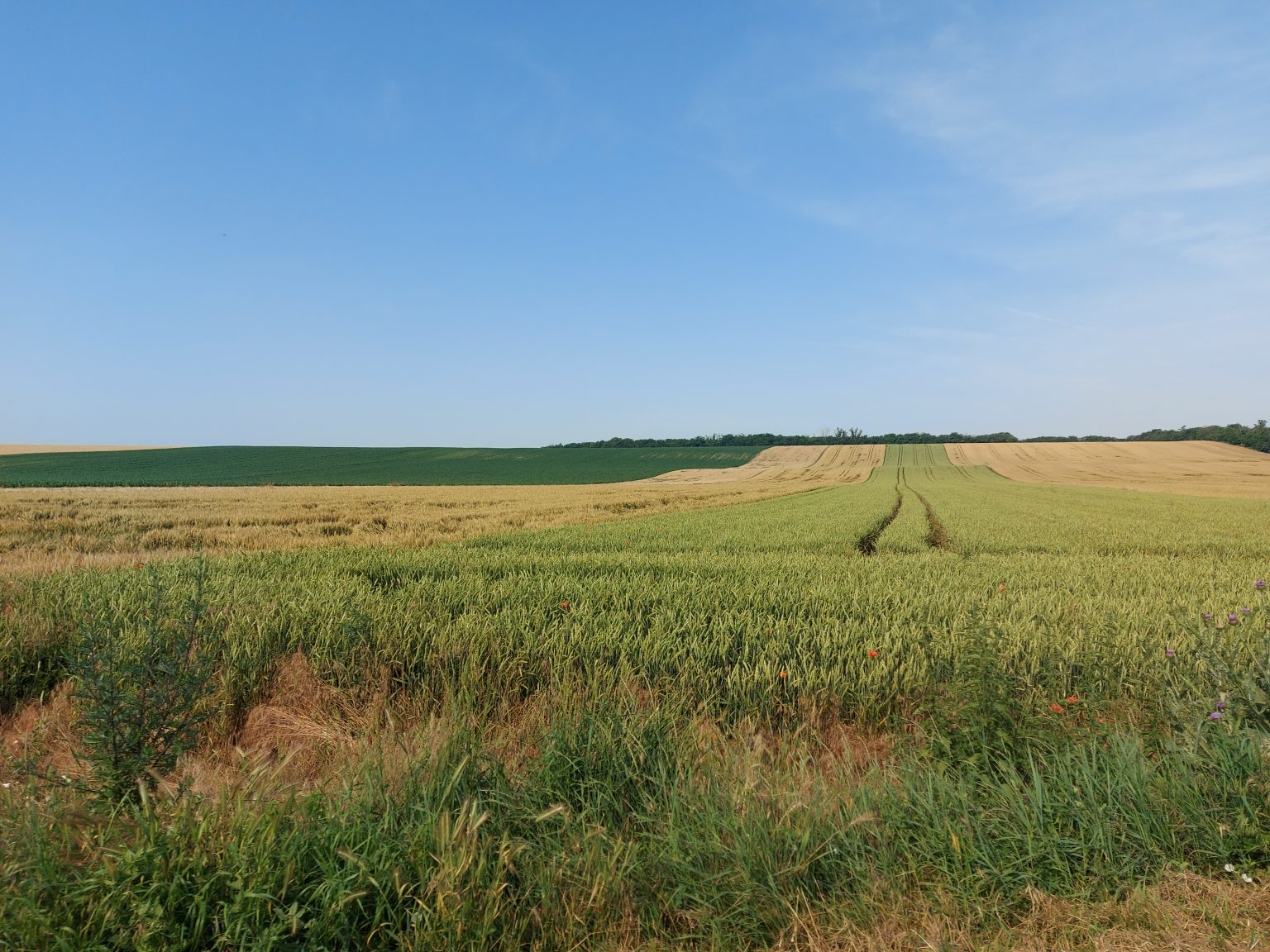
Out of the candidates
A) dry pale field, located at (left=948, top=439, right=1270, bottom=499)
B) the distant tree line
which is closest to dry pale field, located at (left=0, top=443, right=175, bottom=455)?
the distant tree line

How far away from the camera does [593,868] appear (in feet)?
7.97

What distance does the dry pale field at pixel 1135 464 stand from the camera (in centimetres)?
5347

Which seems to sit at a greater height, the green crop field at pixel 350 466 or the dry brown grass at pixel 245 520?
the green crop field at pixel 350 466

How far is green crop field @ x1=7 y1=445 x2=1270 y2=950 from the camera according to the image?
217cm

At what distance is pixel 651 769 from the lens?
129 inches

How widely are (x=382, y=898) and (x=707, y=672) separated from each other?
2.89 meters

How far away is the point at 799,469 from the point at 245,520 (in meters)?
71.6

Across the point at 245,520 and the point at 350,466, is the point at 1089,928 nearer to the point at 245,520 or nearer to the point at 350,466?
the point at 245,520

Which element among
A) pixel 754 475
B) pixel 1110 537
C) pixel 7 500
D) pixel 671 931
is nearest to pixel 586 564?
pixel 671 931

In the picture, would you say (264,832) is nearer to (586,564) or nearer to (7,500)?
(586,564)

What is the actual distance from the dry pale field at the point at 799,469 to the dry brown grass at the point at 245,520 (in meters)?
35.2

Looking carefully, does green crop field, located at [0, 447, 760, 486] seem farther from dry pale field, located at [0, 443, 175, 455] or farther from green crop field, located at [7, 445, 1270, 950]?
green crop field, located at [7, 445, 1270, 950]

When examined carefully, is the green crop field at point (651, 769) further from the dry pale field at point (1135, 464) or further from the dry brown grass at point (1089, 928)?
the dry pale field at point (1135, 464)

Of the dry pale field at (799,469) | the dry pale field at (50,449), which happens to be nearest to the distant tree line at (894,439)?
the dry pale field at (799,469)
